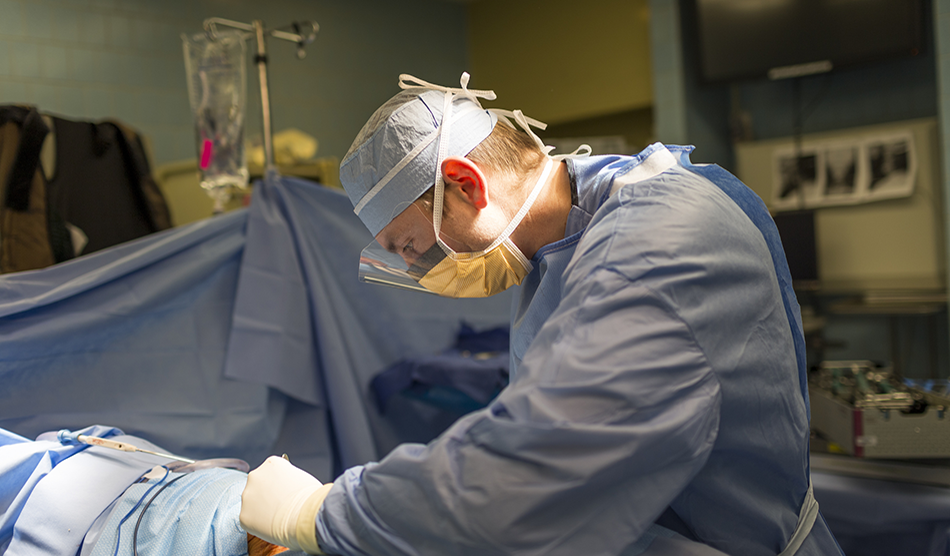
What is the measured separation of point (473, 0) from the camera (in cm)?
531

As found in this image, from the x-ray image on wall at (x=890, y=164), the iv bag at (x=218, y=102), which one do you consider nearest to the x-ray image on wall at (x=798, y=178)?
the x-ray image on wall at (x=890, y=164)

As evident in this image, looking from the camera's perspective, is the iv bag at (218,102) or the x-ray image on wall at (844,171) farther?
the x-ray image on wall at (844,171)

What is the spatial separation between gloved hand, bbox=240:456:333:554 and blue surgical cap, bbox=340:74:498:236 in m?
0.40

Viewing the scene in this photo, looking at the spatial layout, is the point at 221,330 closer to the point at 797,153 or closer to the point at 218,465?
Result: the point at 218,465

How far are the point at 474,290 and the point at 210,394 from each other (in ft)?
3.20

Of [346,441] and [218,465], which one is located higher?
[218,465]

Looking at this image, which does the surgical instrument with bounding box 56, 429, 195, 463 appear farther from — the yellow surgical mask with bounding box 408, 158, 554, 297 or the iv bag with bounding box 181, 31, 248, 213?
the iv bag with bounding box 181, 31, 248, 213

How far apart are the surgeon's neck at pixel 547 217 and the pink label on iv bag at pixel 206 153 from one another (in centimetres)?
124

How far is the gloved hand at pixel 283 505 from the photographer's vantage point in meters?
0.83

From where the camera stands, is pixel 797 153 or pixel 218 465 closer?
pixel 218 465

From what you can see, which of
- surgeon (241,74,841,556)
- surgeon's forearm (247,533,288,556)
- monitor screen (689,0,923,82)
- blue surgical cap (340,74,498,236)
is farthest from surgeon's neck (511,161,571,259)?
monitor screen (689,0,923,82)

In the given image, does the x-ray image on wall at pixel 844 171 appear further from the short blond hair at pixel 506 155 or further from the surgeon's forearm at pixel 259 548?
the surgeon's forearm at pixel 259 548

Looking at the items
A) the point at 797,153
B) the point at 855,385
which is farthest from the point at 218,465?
the point at 797,153

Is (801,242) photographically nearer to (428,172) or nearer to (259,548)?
(428,172)
